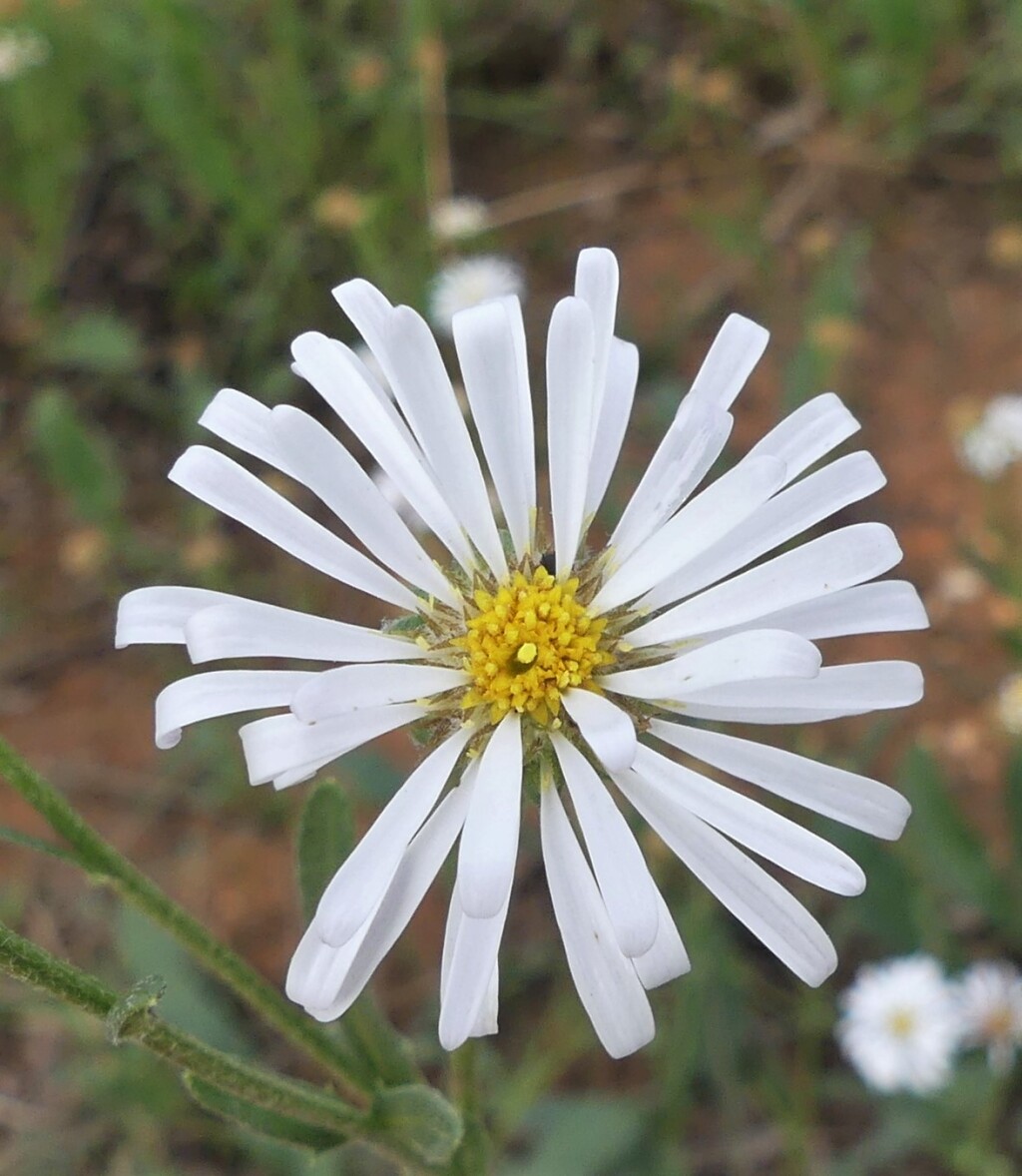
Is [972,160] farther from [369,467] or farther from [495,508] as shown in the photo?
[495,508]

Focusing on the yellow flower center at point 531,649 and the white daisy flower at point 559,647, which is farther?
the yellow flower center at point 531,649

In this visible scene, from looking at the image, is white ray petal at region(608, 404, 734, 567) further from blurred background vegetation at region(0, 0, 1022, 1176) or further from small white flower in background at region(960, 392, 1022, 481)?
small white flower in background at region(960, 392, 1022, 481)

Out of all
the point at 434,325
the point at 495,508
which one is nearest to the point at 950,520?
the point at 434,325

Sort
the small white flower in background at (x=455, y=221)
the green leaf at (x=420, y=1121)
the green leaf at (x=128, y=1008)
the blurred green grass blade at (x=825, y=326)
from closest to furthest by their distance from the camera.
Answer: the green leaf at (x=128, y=1008)
the green leaf at (x=420, y=1121)
the blurred green grass blade at (x=825, y=326)
the small white flower in background at (x=455, y=221)

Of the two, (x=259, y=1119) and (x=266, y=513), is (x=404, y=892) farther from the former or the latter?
(x=266, y=513)

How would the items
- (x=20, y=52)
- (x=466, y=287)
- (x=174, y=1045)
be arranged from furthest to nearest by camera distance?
1. (x=20, y=52)
2. (x=466, y=287)
3. (x=174, y=1045)

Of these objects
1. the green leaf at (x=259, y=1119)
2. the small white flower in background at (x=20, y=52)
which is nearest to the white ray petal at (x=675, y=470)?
the green leaf at (x=259, y=1119)

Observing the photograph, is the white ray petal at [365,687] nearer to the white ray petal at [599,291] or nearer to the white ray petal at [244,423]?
the white ray petal at [244,423]

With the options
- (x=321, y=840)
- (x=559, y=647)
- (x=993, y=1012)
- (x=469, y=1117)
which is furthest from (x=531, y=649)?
(x=993, y=1012)
